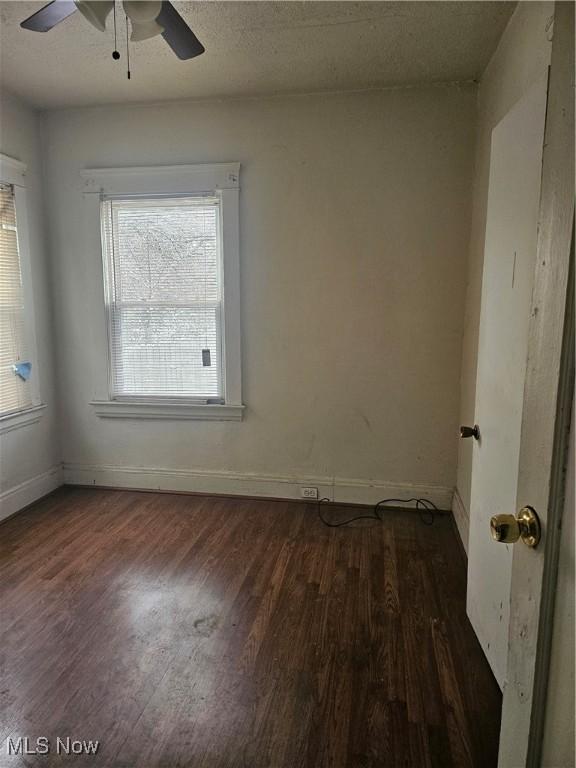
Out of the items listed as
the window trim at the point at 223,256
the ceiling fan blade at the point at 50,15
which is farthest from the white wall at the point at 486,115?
the ceiling fan blade at the point at 50,15

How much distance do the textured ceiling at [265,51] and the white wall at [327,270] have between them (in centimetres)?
17

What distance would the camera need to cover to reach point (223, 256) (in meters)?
3.16

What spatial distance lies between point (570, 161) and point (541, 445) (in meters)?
0.45

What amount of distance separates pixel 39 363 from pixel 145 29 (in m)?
2.40

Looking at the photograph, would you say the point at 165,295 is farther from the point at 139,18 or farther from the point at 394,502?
the point at 394,502

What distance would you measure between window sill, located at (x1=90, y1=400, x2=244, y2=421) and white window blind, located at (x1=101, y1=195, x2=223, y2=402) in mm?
72

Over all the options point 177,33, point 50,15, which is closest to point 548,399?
point 177,33

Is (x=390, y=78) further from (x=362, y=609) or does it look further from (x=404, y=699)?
(x=404, y=699)

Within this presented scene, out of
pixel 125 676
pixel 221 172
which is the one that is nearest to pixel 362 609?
pixel 125 676

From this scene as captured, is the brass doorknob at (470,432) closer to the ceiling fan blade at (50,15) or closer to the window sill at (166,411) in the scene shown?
the window sill at (166,411)

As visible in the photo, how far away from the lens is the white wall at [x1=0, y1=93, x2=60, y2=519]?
3.05 metres

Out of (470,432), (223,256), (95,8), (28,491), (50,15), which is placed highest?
(50,15)

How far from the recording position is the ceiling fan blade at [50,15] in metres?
1.67

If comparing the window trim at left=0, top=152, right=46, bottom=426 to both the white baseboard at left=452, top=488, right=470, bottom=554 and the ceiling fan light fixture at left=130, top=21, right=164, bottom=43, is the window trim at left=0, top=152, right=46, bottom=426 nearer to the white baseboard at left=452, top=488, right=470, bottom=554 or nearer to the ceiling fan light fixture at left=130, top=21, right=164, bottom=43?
the ceiling fan light fixture at left=130, top=21, right=164, bottom=43
